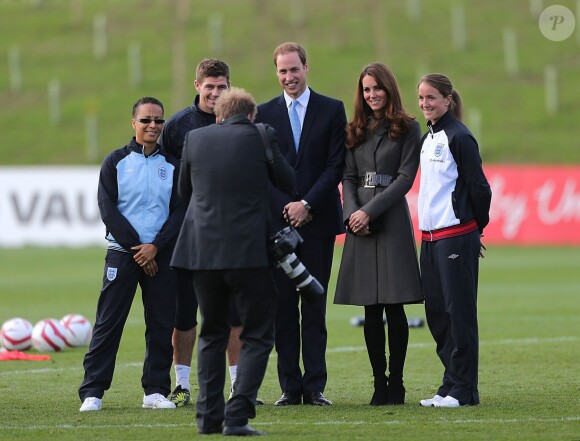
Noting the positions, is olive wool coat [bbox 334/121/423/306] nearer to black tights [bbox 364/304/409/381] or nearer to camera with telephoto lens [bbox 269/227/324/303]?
black tights [bbox 364/304/409/381]

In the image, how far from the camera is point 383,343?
9.57 meters

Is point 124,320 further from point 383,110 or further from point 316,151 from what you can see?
point 383,110

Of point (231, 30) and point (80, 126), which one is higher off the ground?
point (231, 30)

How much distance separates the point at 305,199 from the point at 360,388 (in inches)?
74.4

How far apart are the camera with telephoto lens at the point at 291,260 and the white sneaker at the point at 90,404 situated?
6.75ft

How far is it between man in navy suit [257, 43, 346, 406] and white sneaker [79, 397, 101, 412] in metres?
1.33

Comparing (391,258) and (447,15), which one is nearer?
(391,258)

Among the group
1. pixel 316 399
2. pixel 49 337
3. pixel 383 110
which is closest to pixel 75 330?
pixel 49 337

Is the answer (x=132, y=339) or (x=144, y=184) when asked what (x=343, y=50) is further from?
(x=144, y=184)

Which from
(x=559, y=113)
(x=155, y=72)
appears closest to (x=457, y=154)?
(x=559, y=113)

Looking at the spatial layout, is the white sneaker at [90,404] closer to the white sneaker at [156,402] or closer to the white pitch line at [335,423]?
the white sneaker at [156,402]

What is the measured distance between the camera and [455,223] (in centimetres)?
932

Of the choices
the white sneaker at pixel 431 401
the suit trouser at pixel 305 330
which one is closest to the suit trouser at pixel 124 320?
the suit trouser at pixel 305 330

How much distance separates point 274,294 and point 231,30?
4809cm
